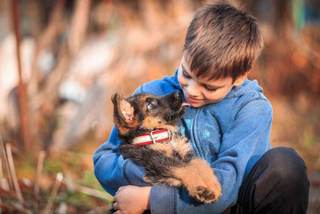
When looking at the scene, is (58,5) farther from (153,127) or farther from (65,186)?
(153,127)

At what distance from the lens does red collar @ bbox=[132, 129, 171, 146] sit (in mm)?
3000

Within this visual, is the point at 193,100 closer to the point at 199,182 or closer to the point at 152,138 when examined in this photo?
the point at 152,138

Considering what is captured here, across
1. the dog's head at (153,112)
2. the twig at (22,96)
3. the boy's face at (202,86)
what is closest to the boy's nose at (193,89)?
the boy's face at (202,86)

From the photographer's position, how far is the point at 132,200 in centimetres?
299

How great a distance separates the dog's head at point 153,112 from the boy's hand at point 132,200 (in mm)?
325

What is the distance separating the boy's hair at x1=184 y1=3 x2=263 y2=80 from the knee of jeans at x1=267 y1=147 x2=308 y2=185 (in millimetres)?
494

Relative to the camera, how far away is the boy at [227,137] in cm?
290

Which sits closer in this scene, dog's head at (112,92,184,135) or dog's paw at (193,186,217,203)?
dog's paw at (193,186,217,203)

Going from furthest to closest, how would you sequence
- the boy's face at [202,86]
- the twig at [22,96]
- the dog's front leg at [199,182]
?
the twig at [22,96] → the boy's face at [202,86] → the dog's front leg at [199,182]

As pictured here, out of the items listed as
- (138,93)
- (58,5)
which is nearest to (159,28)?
(58,5)

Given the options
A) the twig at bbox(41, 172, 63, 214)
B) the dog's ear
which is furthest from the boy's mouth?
the twig at bbox(41, 172, 63, 214)

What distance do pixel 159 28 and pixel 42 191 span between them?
3786mm

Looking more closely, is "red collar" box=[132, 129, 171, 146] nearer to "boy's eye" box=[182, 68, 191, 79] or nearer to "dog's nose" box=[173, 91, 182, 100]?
"dog's nose" box=[173, 91, 182, 100]

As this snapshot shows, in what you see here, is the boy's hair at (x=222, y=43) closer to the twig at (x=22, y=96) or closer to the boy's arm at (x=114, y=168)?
the boy's arm at (x=114, y=168)
